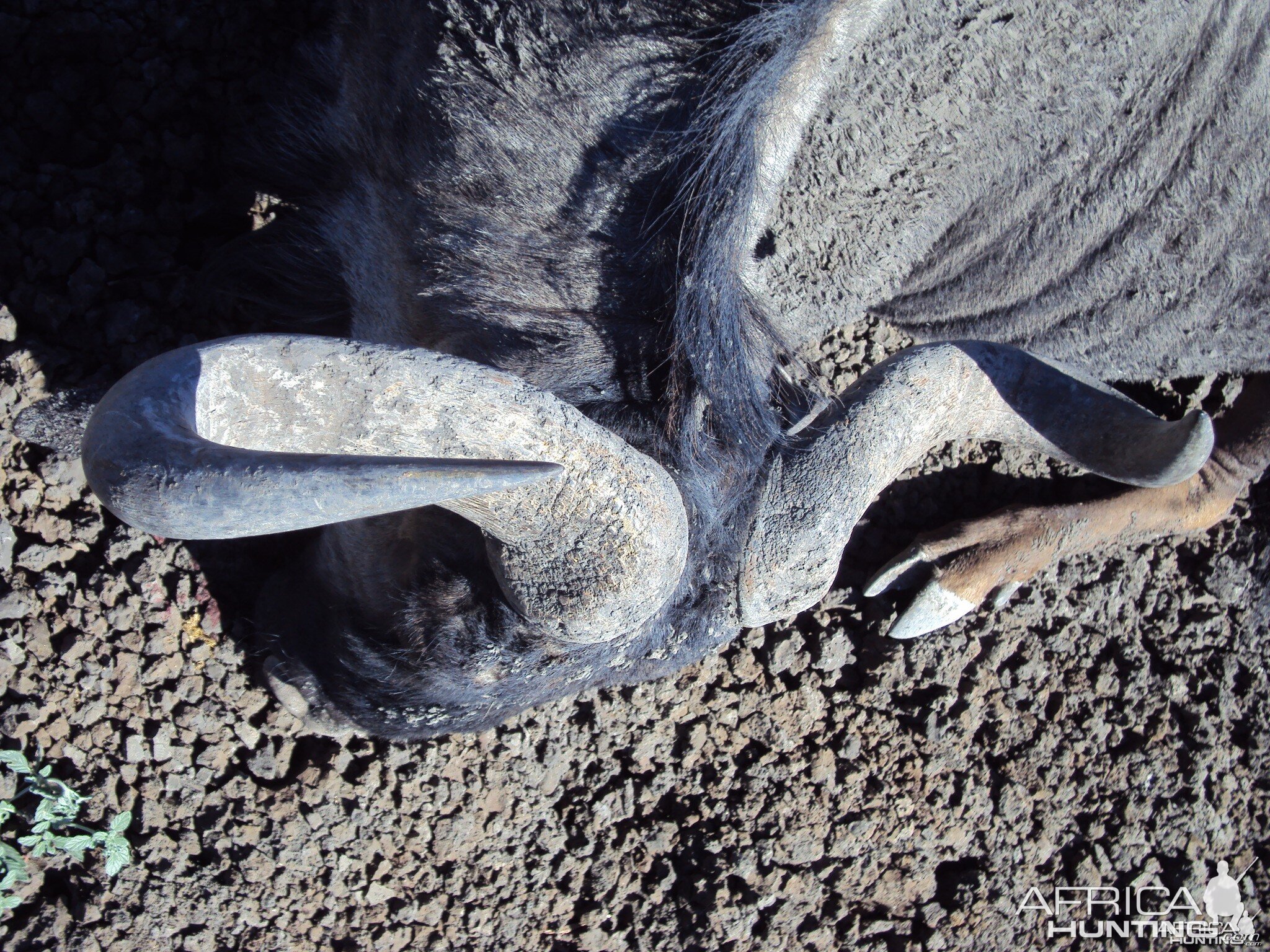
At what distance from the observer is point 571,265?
1.90 m

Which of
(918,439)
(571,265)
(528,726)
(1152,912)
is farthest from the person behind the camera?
(1152,912)

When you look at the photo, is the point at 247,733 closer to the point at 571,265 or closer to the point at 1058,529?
the point at 571,265

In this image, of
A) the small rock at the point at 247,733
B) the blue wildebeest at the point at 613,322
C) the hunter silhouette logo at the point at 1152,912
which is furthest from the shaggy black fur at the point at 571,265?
the hunter silhouette logo at the point at 1152,912

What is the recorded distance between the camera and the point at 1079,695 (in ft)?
9.86

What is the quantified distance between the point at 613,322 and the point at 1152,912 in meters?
2.56

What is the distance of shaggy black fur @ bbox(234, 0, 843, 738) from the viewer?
5.89 feet

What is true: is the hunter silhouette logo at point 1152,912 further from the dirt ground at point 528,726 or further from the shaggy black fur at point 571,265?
the shaggy black fur at point 571,265

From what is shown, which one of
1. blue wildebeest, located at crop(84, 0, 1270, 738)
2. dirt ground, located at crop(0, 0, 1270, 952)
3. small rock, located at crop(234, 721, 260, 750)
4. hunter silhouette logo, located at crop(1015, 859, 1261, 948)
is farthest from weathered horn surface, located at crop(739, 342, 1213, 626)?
hunter silhouette logo, located at crop(1015, 859, 1261, 948)

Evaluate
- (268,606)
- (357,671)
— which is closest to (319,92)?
(268,606)

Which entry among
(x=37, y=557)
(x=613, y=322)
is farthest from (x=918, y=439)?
(x=37, y=557)

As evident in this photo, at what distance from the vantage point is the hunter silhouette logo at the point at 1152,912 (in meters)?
2.91

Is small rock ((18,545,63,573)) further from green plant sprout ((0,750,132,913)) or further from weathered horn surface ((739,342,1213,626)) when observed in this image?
weathered horn surface ((739,342,1213,626))

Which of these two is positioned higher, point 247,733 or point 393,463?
point 393,463

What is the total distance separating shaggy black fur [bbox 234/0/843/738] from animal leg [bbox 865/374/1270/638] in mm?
961
